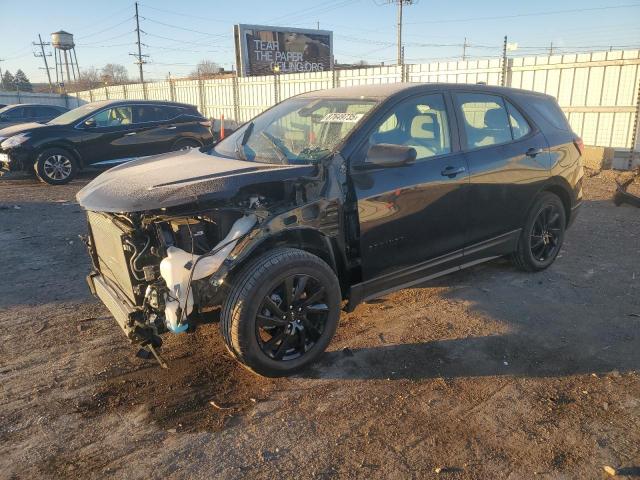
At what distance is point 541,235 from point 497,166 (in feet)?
4.03

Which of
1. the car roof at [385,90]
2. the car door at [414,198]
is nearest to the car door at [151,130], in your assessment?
the car roof at [385,90]

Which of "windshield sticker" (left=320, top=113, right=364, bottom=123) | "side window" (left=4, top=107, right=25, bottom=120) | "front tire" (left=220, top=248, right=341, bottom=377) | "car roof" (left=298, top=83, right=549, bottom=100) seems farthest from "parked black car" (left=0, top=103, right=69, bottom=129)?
"front tire" (left=220, top=248, right=341, bottom=377)

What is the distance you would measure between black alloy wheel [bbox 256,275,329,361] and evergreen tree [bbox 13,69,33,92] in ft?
252

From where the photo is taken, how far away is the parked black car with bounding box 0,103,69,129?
49.2ft

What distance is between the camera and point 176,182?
3.09 meters

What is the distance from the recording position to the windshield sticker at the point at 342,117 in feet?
12.0

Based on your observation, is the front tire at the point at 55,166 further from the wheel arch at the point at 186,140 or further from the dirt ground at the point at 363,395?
the dirt ground at the point at 363,395

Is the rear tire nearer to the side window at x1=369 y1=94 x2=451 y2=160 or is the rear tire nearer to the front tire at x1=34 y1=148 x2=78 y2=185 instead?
the side window at x1=369 y1=94 x2=451 y2=160

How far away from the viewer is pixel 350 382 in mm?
3268

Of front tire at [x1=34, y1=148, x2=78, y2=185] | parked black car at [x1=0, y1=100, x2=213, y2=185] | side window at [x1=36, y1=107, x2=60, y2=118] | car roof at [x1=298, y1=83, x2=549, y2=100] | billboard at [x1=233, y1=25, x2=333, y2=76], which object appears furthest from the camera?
billboard at [x1=233, y1=25, x2=333, y2=76]

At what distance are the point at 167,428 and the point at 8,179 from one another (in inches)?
428

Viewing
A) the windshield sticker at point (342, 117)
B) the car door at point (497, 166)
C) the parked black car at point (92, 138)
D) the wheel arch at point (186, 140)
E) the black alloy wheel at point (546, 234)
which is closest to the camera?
the windshield sticker at point (342, 117)

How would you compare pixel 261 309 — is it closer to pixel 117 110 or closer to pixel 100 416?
pixel 100 416

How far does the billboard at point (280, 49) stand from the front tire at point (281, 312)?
2413 cm
